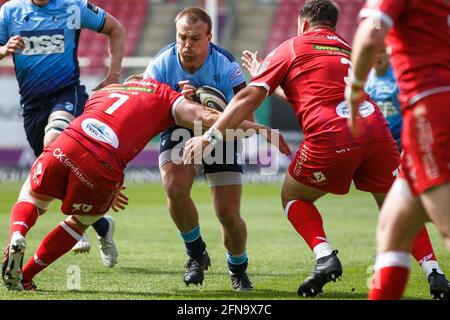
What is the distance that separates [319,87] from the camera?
6.51 metres

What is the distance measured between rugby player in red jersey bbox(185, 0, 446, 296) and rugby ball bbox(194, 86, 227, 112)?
0.53 meters

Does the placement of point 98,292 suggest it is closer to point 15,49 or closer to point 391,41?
point 15,49

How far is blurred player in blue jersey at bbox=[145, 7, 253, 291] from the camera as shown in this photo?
7.16 metres

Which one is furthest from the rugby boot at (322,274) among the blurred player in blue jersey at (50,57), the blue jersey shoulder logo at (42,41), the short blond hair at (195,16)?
the blue jersey shoulder logo at (42,41)

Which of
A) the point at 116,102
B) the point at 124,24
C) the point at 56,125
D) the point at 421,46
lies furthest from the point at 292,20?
the point at 421,46

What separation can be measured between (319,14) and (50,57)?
9.60ft

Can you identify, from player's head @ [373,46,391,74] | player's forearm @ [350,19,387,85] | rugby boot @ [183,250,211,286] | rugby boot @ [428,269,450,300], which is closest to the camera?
player's forearm @ [350,19,387,85]

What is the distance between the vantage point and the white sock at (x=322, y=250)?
627 centimetres

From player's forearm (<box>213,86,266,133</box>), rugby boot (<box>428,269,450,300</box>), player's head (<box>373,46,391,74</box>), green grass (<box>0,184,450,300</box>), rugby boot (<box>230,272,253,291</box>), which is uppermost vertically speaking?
player's forearm (<box>213,86,266,133</box>)

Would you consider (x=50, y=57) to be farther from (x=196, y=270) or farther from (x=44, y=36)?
(x=196, y=270)

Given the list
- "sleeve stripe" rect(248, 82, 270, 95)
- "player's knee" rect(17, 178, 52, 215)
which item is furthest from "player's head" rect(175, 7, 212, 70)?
"player's knee" rect(17, 178, 52, 215)

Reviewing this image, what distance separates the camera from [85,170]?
6.11 meters

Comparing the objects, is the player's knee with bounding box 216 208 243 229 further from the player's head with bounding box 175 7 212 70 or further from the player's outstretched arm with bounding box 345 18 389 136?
the player's outstretched arm with bounding box 345 18 389 136
